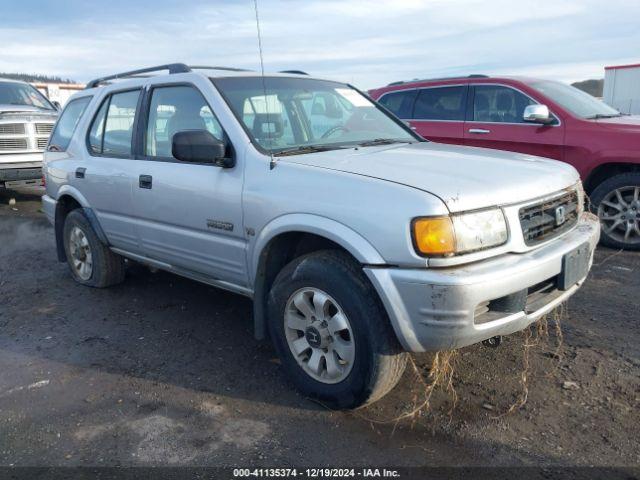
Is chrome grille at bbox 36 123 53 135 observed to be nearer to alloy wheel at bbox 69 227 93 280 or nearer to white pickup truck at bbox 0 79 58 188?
white pickup truck at bbox 0 79 58 188

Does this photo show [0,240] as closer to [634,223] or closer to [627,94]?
[634,223]

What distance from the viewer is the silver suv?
2.55 m

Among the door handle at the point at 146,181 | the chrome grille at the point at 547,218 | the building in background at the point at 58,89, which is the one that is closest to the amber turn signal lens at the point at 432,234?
the chrome grille at the point at 547,218

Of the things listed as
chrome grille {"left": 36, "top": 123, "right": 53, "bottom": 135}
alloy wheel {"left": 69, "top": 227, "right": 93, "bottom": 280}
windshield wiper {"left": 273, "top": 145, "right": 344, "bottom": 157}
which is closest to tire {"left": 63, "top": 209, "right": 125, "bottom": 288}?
alloy wheel {"left": 69, "top": 227, "right": 93, "bottom": 280}

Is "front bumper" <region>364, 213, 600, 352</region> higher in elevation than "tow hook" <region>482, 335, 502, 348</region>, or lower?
higher

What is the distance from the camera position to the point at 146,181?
3.93 meters

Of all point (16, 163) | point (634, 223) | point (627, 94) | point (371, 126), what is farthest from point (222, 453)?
point (627, 94)

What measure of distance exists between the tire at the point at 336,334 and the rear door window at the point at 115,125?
1.97m

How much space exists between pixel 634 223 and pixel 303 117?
387cm

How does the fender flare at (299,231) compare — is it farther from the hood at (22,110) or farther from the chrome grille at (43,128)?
the hood at (22,110)

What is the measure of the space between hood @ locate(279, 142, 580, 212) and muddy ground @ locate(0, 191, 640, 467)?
1120 mm

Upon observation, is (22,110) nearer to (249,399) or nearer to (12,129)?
(12,129)

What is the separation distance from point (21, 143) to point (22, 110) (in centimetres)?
78

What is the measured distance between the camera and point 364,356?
9.06ft
